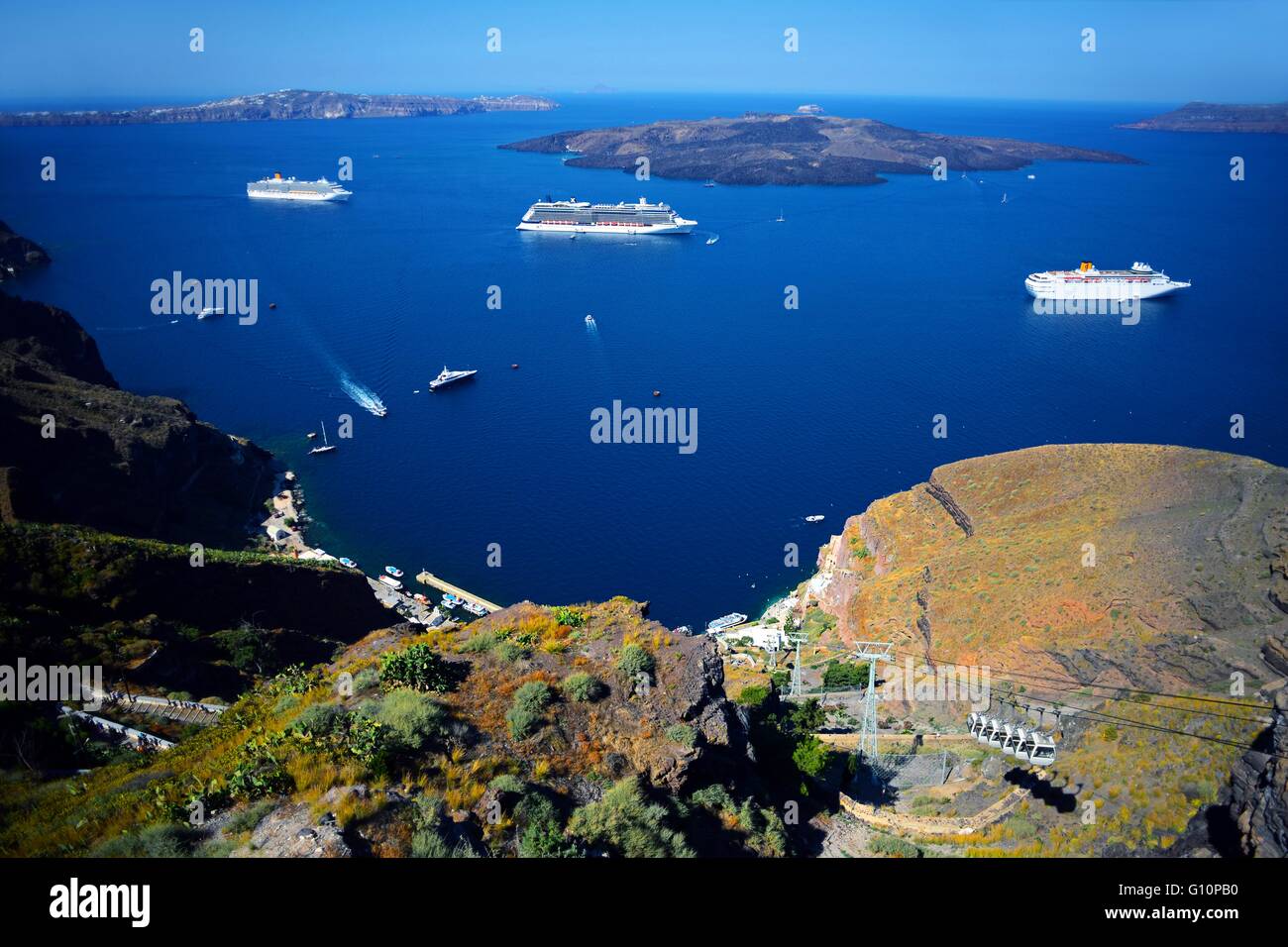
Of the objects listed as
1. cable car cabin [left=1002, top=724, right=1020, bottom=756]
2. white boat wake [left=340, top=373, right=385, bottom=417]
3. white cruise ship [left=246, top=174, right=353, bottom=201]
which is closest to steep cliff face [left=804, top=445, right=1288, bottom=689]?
cable car cabin [left=1002, top=724, right=1020, bottom=756]

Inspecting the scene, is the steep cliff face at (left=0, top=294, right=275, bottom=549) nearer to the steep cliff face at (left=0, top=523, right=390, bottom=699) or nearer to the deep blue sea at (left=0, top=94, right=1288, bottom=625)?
the deep blue sea at (left=0, top=94, right=1288, bottom=625)

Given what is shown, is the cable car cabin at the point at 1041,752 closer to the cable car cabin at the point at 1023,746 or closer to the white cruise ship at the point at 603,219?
the cable car cabin at the point at 1023,746

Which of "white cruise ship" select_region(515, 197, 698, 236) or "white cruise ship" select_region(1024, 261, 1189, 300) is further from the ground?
"white cruise ship" select_region(515, 197, 698, 236)

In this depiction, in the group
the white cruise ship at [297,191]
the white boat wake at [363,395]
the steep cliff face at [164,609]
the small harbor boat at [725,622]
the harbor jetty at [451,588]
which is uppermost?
the white cruise ship at [297,191]

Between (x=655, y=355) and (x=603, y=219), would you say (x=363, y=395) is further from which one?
(x=603, y=219)

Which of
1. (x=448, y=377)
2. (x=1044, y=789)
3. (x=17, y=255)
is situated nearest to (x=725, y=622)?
(x=1044, y=789)

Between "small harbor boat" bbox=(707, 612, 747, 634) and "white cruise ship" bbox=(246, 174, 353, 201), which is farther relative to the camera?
"white cruise ship" bbox=(246, 174, 353, 201)

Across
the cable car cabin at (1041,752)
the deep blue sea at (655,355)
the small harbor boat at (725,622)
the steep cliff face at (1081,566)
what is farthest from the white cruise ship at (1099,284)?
the cable car cabin at (1041,752)
